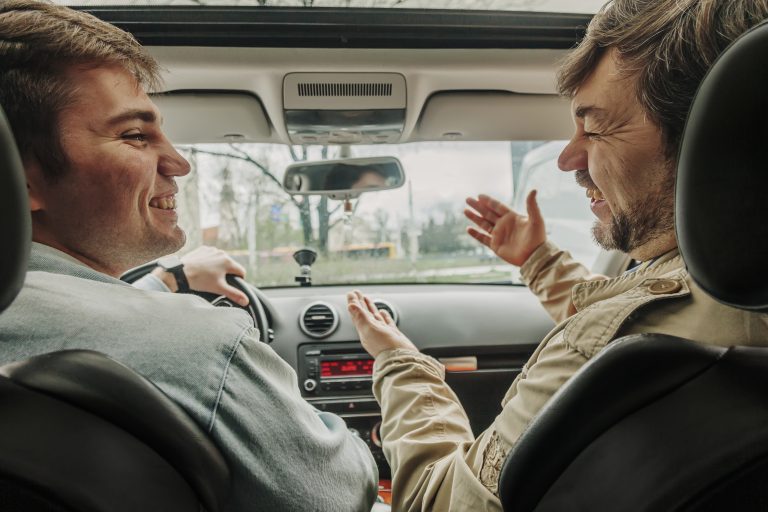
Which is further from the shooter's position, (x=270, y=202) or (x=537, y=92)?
(x=270, y=202)

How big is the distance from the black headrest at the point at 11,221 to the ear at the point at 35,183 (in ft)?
2.53

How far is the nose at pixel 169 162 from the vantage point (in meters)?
1.61

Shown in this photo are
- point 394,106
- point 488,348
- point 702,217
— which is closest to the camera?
point 702,217

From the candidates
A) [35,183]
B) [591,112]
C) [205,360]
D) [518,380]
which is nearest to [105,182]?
[35,183]

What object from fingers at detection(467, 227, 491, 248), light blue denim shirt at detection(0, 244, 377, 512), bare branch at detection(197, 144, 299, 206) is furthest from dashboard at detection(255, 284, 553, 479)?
light blue denim shirt at detection(0, 244, 377, 512)

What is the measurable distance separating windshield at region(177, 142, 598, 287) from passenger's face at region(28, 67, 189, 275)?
135cm

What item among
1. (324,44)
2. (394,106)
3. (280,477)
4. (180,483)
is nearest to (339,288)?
(394,106)

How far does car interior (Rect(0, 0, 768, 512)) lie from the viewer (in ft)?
2.13

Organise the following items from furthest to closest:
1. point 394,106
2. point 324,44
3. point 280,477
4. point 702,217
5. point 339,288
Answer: point 339,288
point 394,106
point 324,44
point 280,477
point 702,217

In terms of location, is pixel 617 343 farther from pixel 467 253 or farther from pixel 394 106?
pixel 467 253

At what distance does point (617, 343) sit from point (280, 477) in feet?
2.27

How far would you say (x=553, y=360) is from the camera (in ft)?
3.47

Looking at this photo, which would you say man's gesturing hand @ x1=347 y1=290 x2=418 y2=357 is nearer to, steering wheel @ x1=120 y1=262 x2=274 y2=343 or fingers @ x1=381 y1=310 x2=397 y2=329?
fingers @ x1=381 y1=310 x2=397 y2=329

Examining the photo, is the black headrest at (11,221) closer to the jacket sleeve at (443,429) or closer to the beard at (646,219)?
the jacket sleeve at (443,429)
